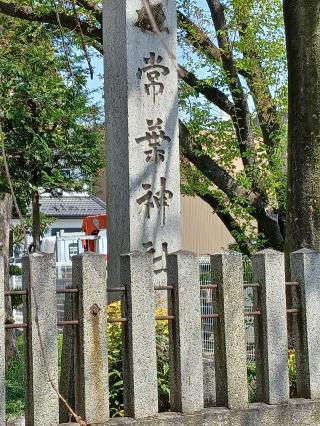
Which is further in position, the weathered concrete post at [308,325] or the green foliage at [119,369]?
the weathered concrete post at [308,325]

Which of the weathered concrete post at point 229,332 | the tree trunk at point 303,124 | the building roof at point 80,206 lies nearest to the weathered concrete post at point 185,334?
the weathered concrete post at point 229,332

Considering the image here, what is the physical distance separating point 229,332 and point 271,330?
35 centimetres

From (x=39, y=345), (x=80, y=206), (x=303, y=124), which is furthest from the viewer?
(x=80, y=206)

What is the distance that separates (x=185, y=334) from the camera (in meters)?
5.54

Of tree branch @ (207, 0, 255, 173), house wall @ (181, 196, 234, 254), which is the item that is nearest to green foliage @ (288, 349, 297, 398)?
tree branch @ (207, 0, 255, 173)

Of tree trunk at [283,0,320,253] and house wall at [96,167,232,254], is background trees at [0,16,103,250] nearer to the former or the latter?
tree trunk at [283,0,320,253]

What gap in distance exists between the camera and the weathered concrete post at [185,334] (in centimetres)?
552

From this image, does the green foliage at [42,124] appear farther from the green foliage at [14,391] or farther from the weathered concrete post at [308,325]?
the weathered concrete post at [308,325]

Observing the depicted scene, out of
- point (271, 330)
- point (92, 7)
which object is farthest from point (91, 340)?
point (92, 7)

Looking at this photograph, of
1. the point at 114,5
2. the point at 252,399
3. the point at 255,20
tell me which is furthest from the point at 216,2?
the point at 252,399

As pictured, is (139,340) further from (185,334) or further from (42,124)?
(42,124)

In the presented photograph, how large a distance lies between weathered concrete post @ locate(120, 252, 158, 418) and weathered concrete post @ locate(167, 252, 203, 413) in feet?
0.67

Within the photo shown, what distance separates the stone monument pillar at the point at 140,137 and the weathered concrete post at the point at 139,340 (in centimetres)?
230

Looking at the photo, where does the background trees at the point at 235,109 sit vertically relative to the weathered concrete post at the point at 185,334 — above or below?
above
